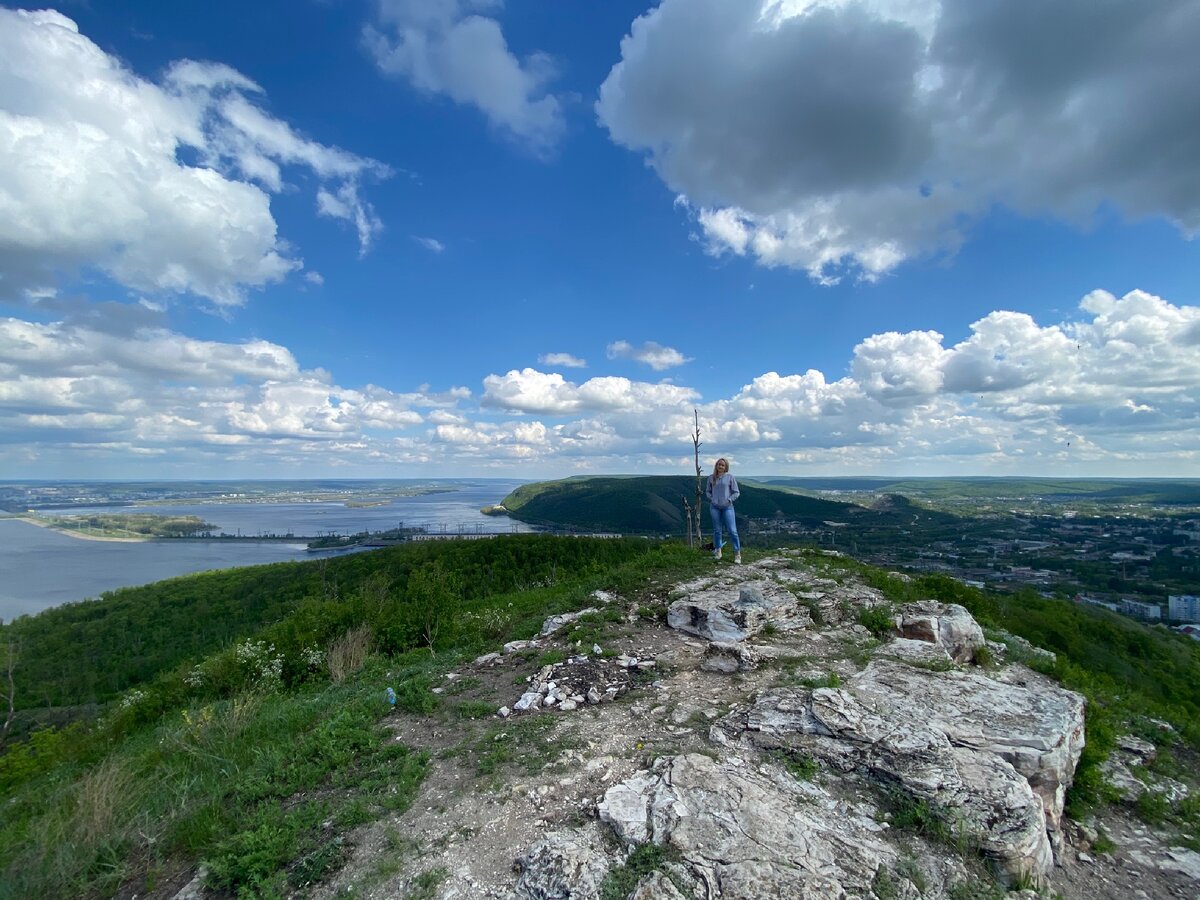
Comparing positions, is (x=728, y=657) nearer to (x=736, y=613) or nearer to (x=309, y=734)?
(x=736, y=613)

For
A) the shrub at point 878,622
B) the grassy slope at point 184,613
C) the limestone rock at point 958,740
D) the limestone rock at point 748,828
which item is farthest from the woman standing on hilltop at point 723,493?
the grassy slope at point 184,613

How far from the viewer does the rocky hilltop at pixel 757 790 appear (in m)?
4.02

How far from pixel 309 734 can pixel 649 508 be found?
122m

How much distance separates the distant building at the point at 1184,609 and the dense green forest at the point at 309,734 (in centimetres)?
2680

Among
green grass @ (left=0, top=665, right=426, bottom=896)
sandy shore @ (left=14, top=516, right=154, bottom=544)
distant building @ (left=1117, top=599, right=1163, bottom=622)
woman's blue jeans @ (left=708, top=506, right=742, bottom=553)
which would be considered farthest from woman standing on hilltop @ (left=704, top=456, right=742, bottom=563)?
sandy shore @ (left=14, top=516, right=154, bottom=544)

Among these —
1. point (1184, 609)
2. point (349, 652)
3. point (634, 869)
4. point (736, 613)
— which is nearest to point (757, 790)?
point (634, 869)

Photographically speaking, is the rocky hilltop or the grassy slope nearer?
the rocky hilltop

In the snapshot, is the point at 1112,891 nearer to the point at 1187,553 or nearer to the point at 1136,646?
the point at 1136,646

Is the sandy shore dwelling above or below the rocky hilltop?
below

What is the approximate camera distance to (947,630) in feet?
30.7

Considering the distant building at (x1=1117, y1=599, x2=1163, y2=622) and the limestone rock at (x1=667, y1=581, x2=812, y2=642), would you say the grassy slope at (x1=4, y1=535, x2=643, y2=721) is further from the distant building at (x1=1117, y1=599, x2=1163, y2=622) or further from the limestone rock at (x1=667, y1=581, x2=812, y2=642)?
the distant building at (x1=1117, y1=599, x2=1163, y2=622)

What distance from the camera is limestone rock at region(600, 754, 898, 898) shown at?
3887mm

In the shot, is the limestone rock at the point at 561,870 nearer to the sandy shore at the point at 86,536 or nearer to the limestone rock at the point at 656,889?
→ the limestone rock at the point at 656,889

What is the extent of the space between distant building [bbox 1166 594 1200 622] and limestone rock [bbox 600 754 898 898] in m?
60.4
